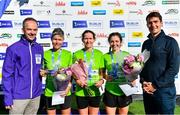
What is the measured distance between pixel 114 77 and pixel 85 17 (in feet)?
6.69

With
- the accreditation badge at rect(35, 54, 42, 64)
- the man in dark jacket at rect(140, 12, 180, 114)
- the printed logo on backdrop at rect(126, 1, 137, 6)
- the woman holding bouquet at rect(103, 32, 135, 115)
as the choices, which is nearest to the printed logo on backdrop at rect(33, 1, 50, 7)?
the printed logo on backdrop at rect(126, 1, 137, 6)

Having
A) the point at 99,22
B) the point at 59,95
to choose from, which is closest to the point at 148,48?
the point at 59,95

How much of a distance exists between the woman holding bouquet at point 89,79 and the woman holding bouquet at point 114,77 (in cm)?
Result: 11

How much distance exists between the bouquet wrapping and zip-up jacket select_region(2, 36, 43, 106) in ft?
0.97

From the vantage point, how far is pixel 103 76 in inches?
184

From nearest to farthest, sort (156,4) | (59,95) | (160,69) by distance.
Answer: (160,69) → (59,95) → (156,4)

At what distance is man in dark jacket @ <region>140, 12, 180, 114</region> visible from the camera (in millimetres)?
3744

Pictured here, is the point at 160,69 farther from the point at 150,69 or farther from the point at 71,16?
the point at 71,16

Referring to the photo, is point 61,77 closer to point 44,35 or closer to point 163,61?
point 163,61

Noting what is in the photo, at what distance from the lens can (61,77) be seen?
4.22 m

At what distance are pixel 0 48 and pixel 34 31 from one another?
8.61ft

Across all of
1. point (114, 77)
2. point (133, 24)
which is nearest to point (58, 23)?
point (133, 24)

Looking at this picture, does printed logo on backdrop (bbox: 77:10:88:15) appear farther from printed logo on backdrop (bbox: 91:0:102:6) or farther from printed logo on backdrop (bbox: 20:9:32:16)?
printed logo on backdrop (bbox: 20:9:32:16)

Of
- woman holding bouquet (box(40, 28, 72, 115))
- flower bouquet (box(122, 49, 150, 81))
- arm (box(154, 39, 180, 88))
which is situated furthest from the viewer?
woman holding bouquet (box(40, 28, 72, 115))
